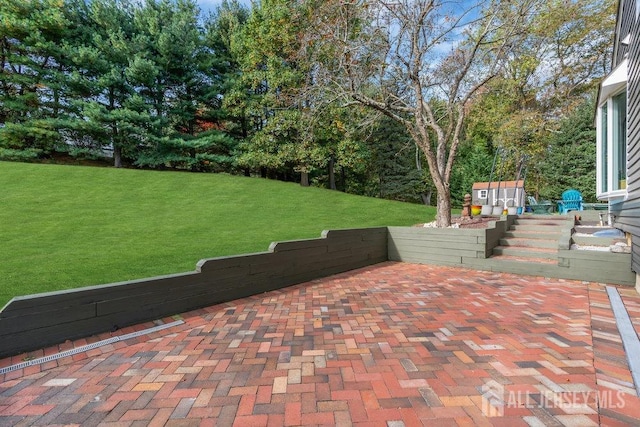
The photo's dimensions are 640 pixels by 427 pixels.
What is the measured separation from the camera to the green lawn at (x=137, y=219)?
410cm

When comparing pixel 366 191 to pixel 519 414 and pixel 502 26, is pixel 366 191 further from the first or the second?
pixel 519 414

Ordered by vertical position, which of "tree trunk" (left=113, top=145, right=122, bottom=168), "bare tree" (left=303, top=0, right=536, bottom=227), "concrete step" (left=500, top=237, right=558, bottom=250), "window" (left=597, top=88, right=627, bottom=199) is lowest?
"concrete step" (left=500, top=237, right=558, bottom=250)

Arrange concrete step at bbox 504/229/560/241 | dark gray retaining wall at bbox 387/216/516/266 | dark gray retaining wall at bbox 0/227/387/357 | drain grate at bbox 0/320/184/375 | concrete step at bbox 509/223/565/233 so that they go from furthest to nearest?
concrete step at bbox 509/223/565/233
concrete step at bbox 504/229/560/241
dark gray retaining wall at bbox 387/216/516/266
dark gray retaining wall at bbox 0/227/387/357
drain grate at bbox 0/320/184/375

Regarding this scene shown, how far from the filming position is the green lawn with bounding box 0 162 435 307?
4098 millimetres

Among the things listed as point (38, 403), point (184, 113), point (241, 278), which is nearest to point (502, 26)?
point (241, 278)

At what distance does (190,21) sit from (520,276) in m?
20.8

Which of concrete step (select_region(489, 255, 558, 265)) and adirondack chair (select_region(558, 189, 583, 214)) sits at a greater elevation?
adirondack chair (select_region(558, 189, 583, 214))

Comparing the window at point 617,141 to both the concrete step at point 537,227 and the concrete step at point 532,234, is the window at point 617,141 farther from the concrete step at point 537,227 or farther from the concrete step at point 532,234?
the concrete step at point 532,234

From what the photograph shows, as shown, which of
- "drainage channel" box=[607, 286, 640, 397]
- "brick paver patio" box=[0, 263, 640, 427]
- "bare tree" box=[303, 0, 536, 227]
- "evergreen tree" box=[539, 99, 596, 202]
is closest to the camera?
"brick paver patio" box=[0, 263, 640, 427]

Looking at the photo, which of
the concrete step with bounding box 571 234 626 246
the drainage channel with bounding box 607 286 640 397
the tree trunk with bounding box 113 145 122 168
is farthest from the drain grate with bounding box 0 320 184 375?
the tree trunk with bounding box 113 145 122 168

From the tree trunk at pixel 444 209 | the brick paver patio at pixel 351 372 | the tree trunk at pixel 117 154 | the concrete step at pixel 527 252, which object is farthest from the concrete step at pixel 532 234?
the tree trunk at pixel 117 154

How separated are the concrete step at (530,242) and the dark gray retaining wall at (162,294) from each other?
3820 millimetres

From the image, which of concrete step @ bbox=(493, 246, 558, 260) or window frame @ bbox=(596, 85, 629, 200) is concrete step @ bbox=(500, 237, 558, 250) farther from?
window frame @ bbox=(596, 85, 629, 200)

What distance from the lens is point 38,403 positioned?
1.98 metres
